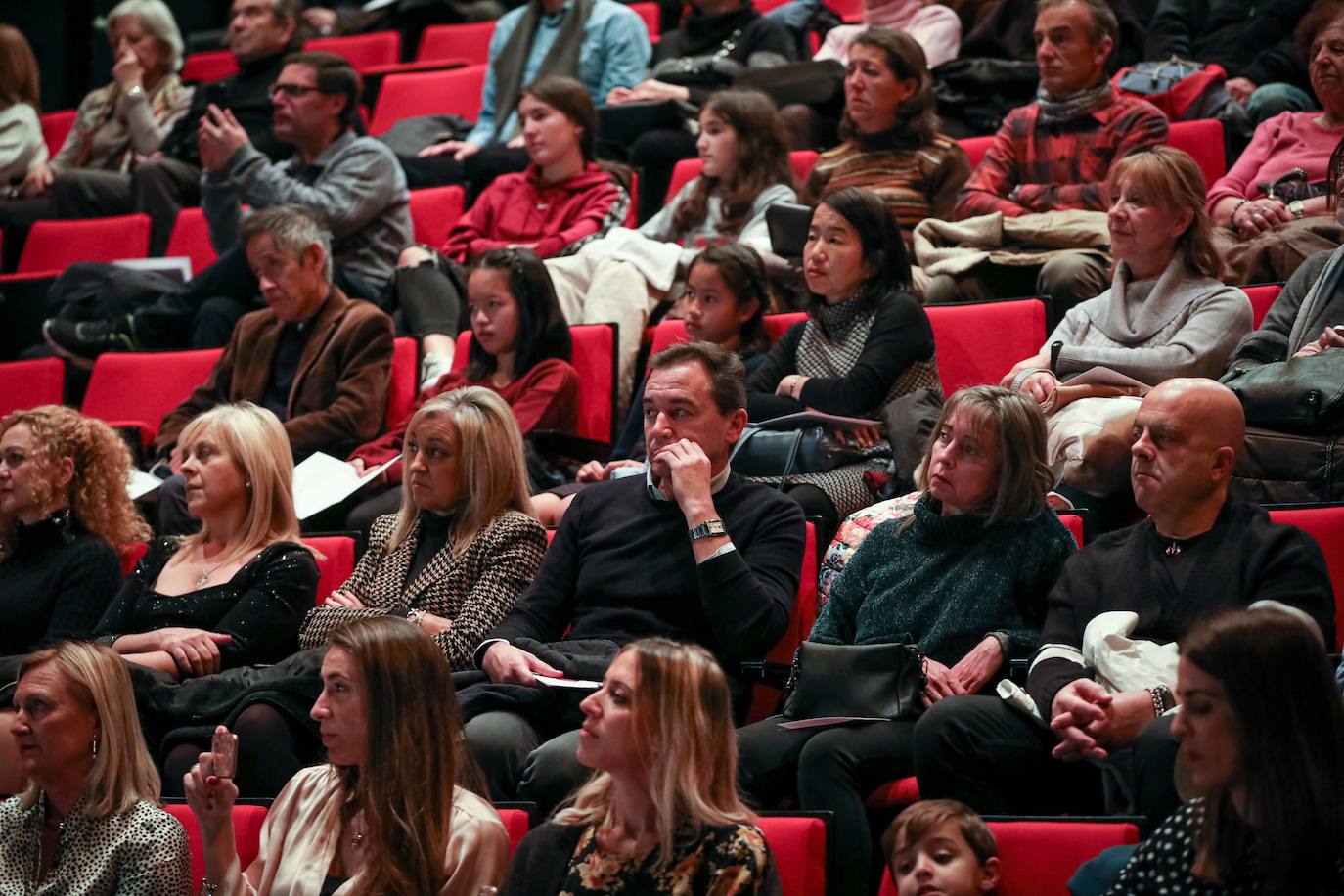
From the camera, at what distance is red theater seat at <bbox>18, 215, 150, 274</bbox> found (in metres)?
6.61

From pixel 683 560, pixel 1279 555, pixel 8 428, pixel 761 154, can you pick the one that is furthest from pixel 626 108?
pixel 1279 555

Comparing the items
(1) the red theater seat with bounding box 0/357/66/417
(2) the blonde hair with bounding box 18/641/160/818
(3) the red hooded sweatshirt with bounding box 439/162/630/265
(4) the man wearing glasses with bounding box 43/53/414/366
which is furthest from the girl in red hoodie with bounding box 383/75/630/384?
(2) the blonde hair with bounding box 18/641/160/818

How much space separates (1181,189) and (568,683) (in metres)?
1.73

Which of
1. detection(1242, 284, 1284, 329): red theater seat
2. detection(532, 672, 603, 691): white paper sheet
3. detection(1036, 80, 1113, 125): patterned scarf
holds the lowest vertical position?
detection(532, 672, 603, 691): white paper sheet

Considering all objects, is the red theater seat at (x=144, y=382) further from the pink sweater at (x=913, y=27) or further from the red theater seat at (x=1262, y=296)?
the red theater seat at (x=1262, y=296)

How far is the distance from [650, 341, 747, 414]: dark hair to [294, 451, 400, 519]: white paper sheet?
4.04 ft

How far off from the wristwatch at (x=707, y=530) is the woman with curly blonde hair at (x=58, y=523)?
1.51 m

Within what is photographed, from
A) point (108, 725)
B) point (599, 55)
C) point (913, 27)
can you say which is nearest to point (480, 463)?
point (108, 725)

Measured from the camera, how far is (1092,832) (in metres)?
2.50

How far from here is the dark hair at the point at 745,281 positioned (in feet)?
14.9

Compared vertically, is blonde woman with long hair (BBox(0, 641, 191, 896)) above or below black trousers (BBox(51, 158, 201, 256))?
above

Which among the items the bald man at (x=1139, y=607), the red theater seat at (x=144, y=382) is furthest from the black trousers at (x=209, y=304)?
the bald man at (x=1139, y=607)

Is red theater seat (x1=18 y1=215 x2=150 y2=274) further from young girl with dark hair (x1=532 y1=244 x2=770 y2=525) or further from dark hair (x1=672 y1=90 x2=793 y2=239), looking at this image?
young girl with dark hair (x1=532 y1=244 x2=770 y2=525)

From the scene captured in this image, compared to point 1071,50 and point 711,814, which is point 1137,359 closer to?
point 1071,50
